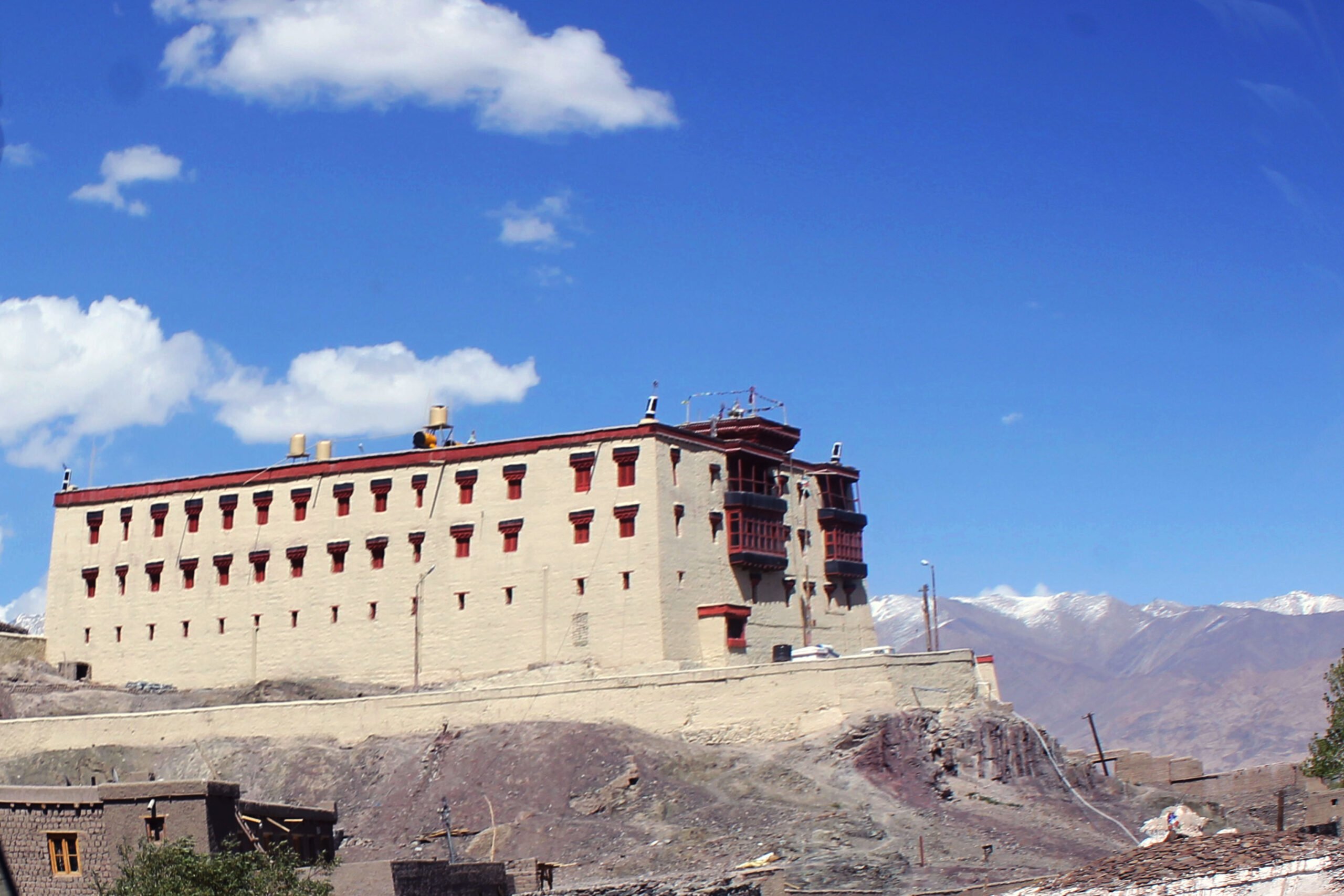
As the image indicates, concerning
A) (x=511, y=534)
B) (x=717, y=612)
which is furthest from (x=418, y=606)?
(x=717, y=612)

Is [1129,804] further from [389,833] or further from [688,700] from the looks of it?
[389,833]

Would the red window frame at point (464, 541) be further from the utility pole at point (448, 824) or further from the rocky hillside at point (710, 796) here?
the utility pole at point (448, 824)

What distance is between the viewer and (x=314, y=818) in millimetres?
46438

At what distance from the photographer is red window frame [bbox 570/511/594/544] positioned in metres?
72.7

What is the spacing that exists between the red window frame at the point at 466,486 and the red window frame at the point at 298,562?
7.90 m

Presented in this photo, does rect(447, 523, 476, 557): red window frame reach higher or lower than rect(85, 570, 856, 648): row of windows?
higher

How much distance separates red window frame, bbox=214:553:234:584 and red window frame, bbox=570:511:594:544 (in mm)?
17343

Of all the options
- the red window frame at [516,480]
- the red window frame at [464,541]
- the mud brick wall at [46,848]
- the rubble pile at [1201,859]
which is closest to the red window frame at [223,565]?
the red window frame at [464,541]

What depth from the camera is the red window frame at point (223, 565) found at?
79500 mm

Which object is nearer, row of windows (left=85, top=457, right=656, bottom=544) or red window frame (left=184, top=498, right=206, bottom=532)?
row of windows (left=85, top=457, right=656, bottom=544)

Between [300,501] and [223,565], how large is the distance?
482 cm

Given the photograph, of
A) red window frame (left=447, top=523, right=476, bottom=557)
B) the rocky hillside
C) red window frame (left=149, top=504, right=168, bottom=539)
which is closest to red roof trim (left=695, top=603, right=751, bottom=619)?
the rocky hillside

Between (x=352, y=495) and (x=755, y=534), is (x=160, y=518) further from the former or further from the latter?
(x=755, y=534)

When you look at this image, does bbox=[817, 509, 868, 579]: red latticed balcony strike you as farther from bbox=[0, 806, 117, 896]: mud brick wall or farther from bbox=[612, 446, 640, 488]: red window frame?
bbox=[0, 806, 117, 896]: mud brick wall
